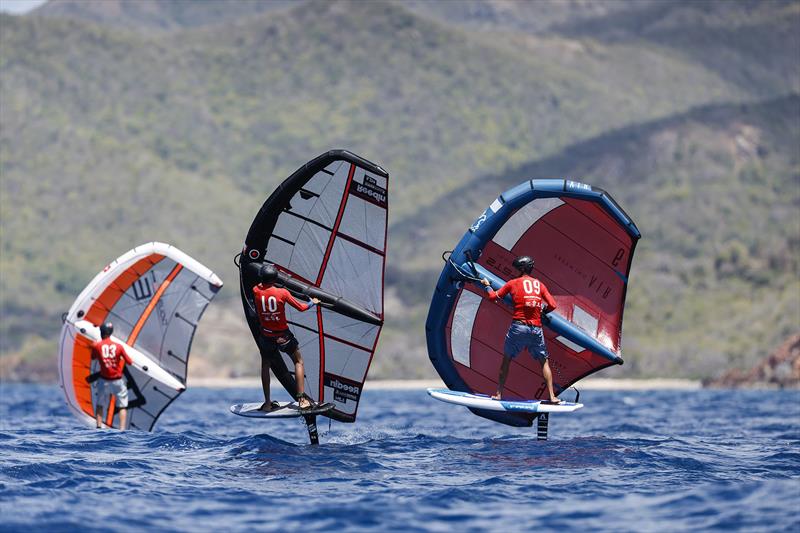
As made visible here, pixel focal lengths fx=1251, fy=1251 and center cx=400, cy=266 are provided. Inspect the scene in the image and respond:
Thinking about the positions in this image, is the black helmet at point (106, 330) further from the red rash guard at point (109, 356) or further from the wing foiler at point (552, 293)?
the wing foiler at point (552, 293)

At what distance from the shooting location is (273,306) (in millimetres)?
16719

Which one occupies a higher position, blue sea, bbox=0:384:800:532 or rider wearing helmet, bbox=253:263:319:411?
rider wearing helmet, bbox=253:263:319:411

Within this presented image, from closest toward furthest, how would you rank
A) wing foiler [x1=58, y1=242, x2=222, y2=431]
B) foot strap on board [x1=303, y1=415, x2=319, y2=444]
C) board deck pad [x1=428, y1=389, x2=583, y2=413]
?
board deck pad [x1=428, y1=389, x2=583, y2=413]
foot strap on board [x1=303, y1=415, x2=319, y2=444]
wing foiler [x1=58, y1=242, x2=222, y2=431]

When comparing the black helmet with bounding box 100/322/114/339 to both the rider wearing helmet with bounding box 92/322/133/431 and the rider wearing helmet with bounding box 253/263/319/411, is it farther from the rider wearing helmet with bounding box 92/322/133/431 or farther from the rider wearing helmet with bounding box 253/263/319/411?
the rider wearing helmet with bounding box 253/263/319/411

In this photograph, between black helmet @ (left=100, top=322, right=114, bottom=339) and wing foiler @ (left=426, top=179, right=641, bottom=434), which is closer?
wing foiler @ (left=426, top=179, right=641, bottom=434)

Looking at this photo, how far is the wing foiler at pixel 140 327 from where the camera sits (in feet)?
71.6

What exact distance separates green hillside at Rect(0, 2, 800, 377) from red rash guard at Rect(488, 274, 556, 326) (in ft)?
217

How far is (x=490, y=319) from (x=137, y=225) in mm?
106979

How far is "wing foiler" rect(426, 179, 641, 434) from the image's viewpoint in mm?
18453

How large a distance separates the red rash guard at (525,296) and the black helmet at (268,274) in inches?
116

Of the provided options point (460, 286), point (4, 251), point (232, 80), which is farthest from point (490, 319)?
point (232, 80)

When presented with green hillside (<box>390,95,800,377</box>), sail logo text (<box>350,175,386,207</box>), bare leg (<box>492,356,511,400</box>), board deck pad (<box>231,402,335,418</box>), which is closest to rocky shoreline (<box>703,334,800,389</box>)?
green hillside (<box>390,95,800,377</box>)

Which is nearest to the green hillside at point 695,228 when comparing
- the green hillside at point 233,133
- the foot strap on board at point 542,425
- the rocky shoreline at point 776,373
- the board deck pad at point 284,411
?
the green hillside at point 233,133

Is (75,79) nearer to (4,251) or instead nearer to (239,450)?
(4,251)
